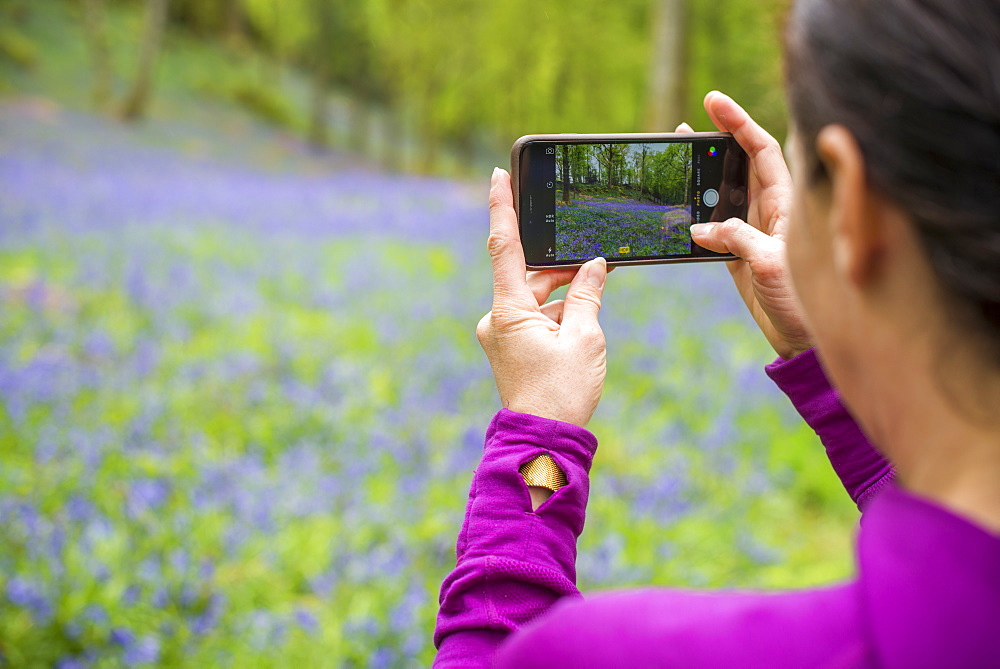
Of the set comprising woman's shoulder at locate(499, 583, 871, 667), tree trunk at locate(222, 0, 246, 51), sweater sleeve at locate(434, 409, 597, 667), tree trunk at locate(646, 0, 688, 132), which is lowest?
sweater sleeve at locate(434, 409, 597, 667)

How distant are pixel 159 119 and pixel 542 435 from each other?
783 inches

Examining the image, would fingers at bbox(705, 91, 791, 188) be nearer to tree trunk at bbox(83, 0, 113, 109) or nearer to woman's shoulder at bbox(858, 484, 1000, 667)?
woman's shoulder at bbox(858, 484, 1000, 667)

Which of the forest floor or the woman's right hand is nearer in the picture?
the woman's right hand

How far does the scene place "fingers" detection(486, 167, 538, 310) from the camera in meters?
1.26

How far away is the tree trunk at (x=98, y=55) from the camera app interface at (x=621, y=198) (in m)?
18.9

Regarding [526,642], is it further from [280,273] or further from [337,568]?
[280,273]

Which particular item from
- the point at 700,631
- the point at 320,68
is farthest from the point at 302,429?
the point at 320,68

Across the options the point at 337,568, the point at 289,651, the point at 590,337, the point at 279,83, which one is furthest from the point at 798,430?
the point at 279,83

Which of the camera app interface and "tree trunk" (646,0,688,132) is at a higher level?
"tree trunk" (646,0,688,132)

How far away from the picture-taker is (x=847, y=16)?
0.62m

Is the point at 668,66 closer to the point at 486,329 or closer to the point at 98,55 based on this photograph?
the point at 486,329

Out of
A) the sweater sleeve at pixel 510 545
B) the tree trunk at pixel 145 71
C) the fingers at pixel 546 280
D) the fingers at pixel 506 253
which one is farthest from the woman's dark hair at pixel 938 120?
the tree trunk at pixel 145 71

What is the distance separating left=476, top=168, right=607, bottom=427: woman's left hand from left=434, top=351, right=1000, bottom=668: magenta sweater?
0.78ft

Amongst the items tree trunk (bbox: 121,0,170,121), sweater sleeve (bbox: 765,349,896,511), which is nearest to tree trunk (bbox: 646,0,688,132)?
sweater sleeve (bbox: 765,349,896,511)
